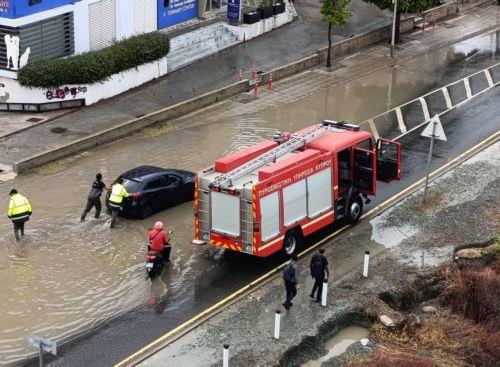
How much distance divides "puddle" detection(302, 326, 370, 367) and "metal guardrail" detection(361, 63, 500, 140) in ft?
42.4

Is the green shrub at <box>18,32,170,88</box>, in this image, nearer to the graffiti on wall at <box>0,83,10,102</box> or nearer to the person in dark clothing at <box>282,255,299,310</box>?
the graffiti on wall at <box>0,83,10,102</box>

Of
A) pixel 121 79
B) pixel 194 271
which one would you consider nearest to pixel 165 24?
pixel 121 79

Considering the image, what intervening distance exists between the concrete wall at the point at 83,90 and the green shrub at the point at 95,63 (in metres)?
0.20

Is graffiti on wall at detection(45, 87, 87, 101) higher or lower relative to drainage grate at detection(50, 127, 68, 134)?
higher

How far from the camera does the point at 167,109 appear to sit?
1328 inches

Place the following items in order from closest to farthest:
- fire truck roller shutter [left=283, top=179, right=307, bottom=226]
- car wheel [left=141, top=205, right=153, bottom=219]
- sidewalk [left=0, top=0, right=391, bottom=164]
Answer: fire truck roller shutter [left=283, top=179, right=307, bottom=226], car wheel [left=141, top=205, right=153, bottom=219], sidewalk [left=0, top=0, right=391, bottom=164]

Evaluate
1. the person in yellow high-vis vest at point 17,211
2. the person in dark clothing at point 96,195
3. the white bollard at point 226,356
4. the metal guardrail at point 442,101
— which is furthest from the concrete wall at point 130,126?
the white bollard at point 226,356

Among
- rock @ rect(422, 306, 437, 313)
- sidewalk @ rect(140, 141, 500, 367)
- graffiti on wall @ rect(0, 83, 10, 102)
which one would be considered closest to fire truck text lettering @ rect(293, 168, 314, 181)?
sidewalk @ rect(140, 141, 500, 367)

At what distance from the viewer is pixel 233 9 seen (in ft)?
138

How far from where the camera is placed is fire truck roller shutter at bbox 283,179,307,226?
22141 mm

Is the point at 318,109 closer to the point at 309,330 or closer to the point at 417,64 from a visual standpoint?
the point at 417,64

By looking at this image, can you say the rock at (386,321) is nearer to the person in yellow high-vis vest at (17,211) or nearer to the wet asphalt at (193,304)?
the wet asphalt at (193,304)

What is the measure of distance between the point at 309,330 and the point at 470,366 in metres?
3.37

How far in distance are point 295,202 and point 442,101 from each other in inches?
605
